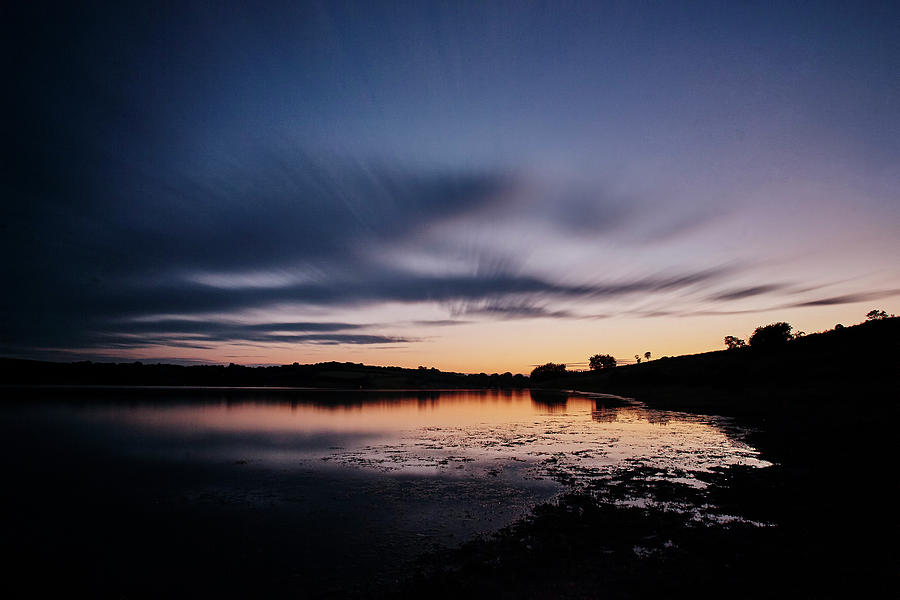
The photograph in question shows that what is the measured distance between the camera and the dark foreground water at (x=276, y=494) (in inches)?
515

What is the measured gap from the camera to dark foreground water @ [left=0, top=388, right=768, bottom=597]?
13.1 meters

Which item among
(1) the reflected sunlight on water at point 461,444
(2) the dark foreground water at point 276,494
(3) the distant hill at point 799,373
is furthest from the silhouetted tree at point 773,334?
(2) the dark foreground water at point 276,494

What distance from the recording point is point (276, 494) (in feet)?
70.5

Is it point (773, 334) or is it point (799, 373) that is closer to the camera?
point (799, 373)

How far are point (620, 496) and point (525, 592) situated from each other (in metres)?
10.5

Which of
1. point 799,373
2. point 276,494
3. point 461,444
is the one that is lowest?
point 461,444

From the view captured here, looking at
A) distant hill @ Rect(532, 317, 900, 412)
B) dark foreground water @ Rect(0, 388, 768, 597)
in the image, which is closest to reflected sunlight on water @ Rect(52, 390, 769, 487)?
dark foreground water @ Rect(0, 388, 768, 597)

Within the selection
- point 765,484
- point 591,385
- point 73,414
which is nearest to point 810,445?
point 765,484

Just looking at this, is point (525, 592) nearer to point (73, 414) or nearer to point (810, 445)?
point (810, 445)

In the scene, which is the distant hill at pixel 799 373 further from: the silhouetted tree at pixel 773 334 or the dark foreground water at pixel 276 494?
the dark foreground water at pixel 276 494

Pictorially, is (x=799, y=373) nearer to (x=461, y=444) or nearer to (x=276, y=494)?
(x=461, y=444)

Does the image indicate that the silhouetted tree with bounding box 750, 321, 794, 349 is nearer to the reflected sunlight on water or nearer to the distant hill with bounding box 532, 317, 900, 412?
the distant hill with bounding box 532, 317, 900, 412

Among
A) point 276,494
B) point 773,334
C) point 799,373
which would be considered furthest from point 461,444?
point 773,334

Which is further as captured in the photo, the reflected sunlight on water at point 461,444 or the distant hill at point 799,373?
the distant hill at point 799,373
